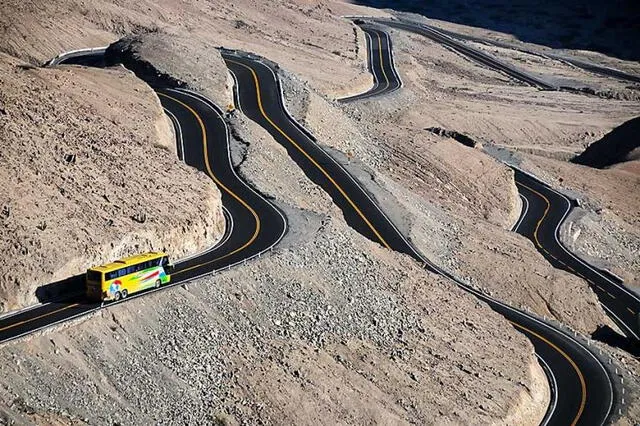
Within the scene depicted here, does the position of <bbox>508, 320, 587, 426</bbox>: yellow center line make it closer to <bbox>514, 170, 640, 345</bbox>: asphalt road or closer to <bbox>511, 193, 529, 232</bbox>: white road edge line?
<bbox>514, 170, 640, 345</bbox>: asphalt road

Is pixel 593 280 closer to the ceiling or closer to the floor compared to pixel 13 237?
closer to the floor

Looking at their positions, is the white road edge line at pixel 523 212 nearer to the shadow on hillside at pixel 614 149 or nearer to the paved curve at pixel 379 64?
the shadow on hillside at pixel 614 149

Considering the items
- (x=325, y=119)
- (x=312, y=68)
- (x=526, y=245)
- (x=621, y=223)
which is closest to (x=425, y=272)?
(x=526, y=245)

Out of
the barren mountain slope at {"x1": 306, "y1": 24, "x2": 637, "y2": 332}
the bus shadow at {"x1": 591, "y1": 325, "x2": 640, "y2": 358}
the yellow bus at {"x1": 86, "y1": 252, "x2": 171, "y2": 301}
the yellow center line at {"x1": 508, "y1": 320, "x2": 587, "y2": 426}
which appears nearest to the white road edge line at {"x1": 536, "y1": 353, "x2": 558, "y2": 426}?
the yellow center line at {"x1": 508, "y1": 320, "x2": 587, "y2": 426}

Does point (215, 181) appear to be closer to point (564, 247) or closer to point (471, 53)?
point (564, 247)

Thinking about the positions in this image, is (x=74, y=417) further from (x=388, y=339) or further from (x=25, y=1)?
(x=25, y=1)

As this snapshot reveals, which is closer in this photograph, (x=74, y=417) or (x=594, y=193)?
(x=74, y=417)

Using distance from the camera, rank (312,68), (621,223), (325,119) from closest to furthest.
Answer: (325,119), (621,223), (312,68)
